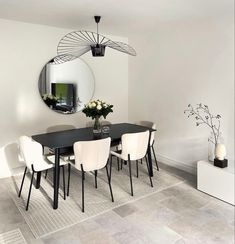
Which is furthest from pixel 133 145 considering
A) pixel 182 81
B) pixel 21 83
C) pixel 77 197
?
pixel 21 83

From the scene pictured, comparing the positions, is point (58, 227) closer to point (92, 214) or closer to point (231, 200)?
point (92, 214)

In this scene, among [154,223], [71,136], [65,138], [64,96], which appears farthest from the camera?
[64,96]

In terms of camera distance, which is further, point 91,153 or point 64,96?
A: point 64,96

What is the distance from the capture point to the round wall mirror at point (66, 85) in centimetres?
383

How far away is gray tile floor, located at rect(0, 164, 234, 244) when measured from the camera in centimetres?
211

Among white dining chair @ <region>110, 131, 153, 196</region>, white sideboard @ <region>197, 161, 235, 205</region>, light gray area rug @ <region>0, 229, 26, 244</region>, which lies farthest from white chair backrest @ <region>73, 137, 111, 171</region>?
white sideboard @ <region>197, 161, 235, 205</region>

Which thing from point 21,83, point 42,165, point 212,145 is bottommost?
point 42,165

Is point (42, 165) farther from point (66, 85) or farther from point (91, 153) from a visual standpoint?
point (66, 85)

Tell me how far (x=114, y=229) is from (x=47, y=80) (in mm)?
2620

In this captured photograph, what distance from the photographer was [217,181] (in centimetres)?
283

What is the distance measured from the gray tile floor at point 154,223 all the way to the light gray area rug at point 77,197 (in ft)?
0.30

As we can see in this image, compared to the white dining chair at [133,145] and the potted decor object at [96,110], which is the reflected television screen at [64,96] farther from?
the white dining chair at [133,145]

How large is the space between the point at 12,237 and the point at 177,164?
8.89ft

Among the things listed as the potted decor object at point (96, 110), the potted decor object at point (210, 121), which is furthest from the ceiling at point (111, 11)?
the potted decor object at point (210, 121)
